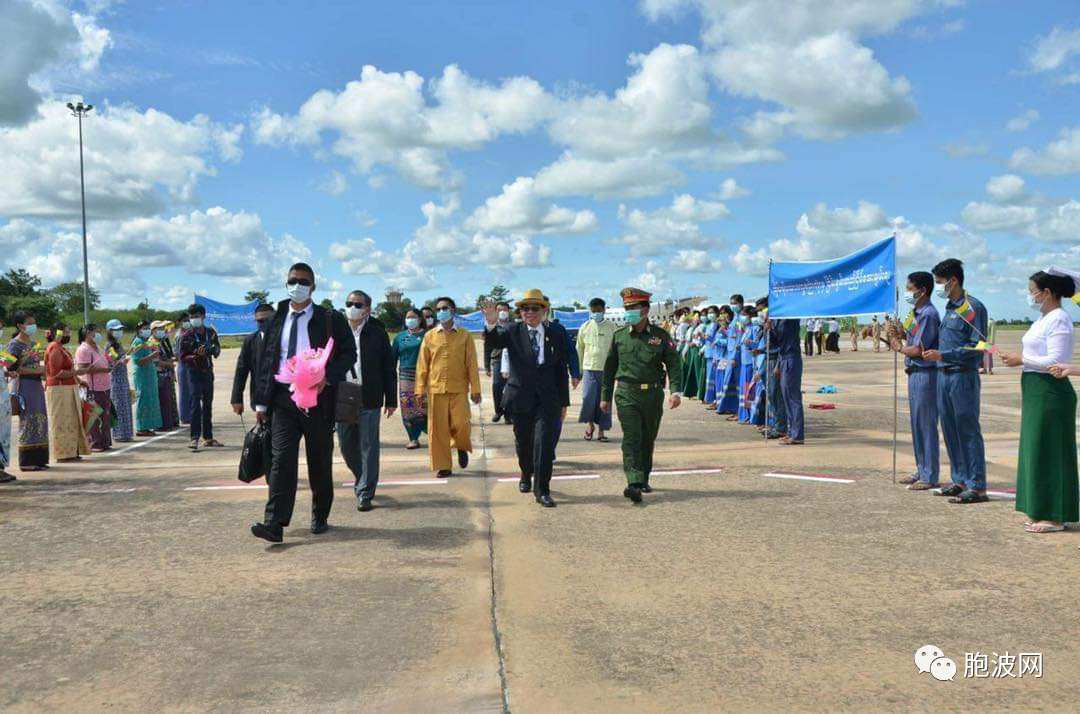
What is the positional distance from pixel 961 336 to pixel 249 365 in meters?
5.90

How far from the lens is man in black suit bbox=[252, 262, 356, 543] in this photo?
6.13 meters

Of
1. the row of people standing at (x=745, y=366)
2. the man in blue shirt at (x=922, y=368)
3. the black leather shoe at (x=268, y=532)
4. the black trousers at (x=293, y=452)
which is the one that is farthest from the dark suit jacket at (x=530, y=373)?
the row of people standing at (x=745, y=366)

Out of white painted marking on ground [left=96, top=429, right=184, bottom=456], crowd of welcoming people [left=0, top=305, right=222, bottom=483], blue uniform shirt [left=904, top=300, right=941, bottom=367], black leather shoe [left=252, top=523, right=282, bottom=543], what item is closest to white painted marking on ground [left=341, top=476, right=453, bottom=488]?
black leather shoe [left=252, top=523, right=282, bottom=543]

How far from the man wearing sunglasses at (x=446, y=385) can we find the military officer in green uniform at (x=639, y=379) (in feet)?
5.67

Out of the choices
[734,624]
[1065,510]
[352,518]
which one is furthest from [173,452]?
[1065,510]

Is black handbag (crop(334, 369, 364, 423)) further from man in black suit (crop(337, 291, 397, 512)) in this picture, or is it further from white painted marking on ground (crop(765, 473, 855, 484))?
white painted marking on ground (crop(765, 473, 855, 484))

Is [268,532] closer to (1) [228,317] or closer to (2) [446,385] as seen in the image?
(2) [446,385]

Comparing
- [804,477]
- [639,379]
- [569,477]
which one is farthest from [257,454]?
[804,477]

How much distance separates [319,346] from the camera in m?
6.36

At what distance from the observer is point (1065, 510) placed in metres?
6.05

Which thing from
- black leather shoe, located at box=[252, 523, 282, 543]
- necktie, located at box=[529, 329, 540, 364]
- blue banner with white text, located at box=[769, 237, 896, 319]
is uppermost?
blue banner with white text, located at box=[769, 237, 896, 319]

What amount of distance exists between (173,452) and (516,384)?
589cm

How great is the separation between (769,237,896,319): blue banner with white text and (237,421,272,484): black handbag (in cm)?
611

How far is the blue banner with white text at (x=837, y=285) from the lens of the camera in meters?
8.80
